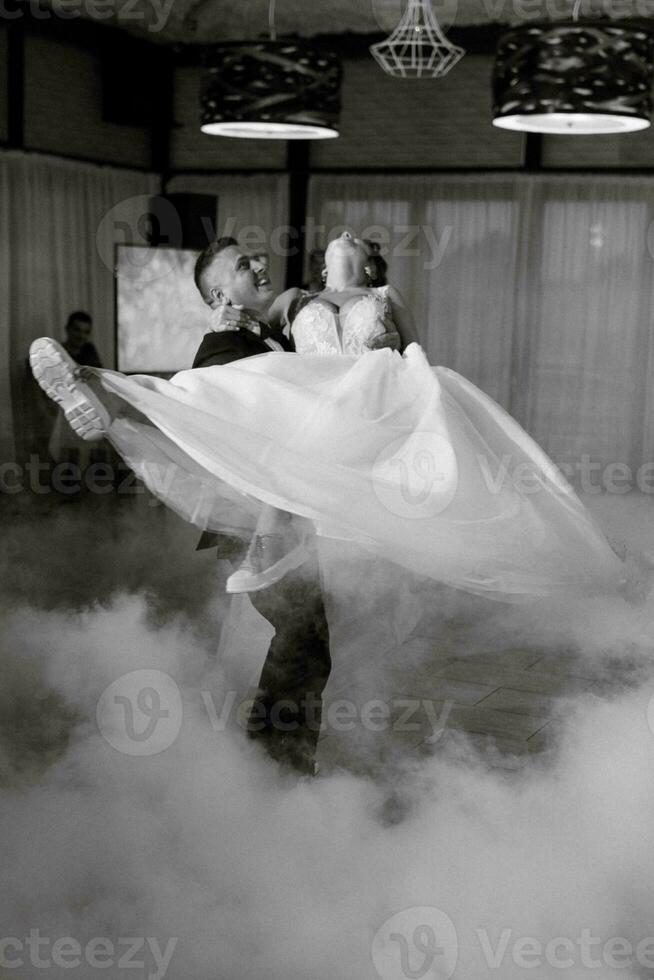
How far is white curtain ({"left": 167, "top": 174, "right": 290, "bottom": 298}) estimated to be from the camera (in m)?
8.83

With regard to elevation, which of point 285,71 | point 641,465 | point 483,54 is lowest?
point 641,465

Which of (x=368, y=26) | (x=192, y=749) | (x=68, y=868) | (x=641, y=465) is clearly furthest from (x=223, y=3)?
(x=68, y=868)

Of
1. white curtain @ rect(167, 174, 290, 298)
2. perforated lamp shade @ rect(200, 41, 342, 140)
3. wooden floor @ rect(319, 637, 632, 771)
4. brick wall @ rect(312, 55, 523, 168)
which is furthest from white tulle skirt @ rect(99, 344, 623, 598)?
white curtain @ rect(167, 174, 290, 298)

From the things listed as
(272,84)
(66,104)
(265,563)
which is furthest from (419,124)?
(265,563)

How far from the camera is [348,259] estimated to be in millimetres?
3203

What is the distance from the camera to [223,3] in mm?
7535

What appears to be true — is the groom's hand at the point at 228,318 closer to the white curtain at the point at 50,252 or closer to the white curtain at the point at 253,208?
the white curtain at the point at 50,252

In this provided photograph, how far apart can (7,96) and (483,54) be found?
3171 mm

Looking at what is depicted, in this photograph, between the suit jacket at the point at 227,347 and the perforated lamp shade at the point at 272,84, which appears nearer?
the suit jacket at the point at 227,347

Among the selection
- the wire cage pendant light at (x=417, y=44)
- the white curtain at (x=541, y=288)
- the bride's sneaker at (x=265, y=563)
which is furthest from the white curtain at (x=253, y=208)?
the bride's sneaker at (x=265, y=563)

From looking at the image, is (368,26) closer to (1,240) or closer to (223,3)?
(223,3)

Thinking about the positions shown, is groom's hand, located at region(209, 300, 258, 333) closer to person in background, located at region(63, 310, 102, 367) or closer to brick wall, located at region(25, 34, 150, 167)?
person in background, located at region(63, 310, 102, 367)

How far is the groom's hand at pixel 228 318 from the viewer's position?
10.0 feet

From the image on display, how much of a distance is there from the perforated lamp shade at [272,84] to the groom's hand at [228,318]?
801 millimetres
